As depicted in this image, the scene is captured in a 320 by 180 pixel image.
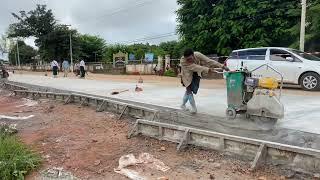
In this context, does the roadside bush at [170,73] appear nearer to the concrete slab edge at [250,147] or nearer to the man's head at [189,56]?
the man's head at [189,56]

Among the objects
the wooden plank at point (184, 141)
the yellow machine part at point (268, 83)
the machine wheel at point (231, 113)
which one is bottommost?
the wooden plank at point (184, 141)

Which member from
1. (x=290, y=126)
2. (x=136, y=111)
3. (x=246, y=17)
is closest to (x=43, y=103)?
(x=136, y=111)

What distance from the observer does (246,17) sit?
95.4 feet

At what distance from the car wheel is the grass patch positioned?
9.84 m

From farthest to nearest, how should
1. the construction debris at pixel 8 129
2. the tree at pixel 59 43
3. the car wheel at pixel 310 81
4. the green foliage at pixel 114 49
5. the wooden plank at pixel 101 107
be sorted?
the green foliage at pixel 114 49, the tree at pixel 59 43, the car wheel at pixel 310 81, the wooden plank at pixel 101 107, the construction debris at pixel 8 129

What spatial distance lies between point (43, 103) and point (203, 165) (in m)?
11.0

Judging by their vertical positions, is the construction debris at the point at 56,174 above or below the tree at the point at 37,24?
below

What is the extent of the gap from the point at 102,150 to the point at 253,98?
348 cm

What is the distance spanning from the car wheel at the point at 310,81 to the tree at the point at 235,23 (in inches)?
431

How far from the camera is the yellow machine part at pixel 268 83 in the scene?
25.7ft

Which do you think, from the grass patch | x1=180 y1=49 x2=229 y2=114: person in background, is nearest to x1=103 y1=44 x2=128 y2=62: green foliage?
the grass patch

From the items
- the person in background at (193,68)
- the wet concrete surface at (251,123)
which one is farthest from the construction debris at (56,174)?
the person in background at (193,68)

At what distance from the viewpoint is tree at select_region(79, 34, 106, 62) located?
74750mm

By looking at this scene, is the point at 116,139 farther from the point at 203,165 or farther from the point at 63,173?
the point at 203,165
